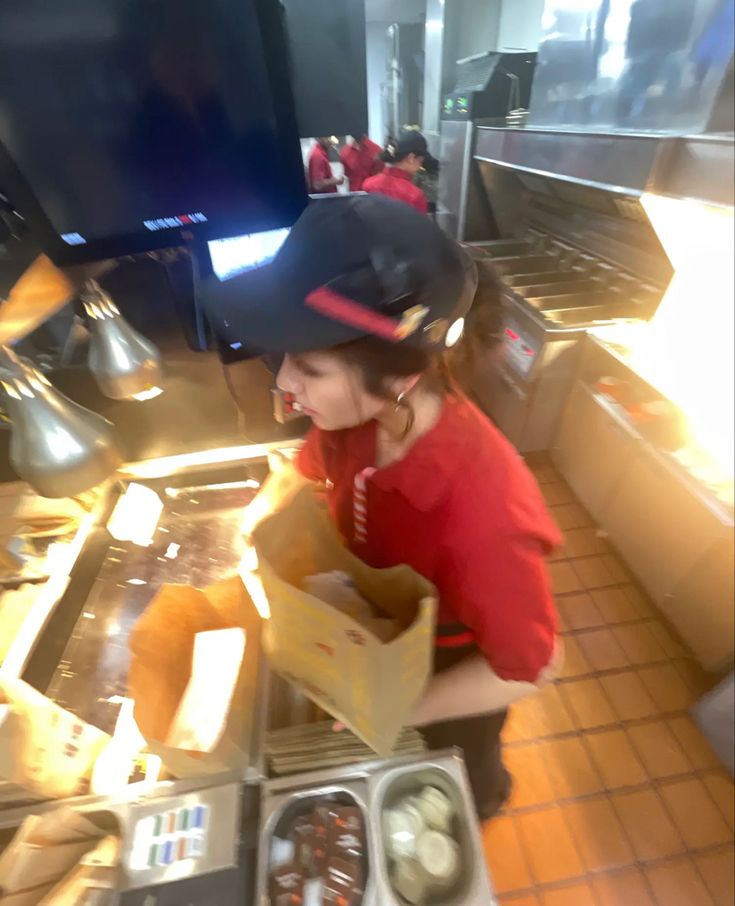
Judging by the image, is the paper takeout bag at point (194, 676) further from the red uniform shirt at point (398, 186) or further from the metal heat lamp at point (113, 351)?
the red uniform shirt at point (398, 186)

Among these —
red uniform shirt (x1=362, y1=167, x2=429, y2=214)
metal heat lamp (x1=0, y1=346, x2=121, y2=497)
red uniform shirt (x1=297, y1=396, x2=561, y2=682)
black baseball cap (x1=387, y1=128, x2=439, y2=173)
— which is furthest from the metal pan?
metal heat lamp (x1=0, y1=346, x2=121, y2=497)

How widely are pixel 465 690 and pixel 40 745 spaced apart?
586mm

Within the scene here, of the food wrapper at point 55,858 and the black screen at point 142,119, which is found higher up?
the black screen at point 142,119

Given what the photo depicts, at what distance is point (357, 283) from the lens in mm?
554

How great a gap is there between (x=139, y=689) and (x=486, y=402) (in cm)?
244

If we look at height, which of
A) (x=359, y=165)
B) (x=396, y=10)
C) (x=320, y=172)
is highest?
(x=396, y=10)

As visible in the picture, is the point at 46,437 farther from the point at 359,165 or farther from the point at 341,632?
the point at 359,165

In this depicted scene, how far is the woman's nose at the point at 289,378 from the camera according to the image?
2.14 ft

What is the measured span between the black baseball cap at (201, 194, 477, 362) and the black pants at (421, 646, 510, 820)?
56 centimetres

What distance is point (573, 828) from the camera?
132 cm

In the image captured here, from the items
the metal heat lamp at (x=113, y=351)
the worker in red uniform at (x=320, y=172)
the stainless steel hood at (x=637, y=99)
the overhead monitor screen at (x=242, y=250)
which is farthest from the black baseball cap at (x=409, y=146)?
the metal heat lamp at (x=113, y=351)

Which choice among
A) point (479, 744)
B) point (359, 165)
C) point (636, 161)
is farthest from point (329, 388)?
point (359, 165)

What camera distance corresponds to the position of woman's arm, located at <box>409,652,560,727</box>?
0.68m

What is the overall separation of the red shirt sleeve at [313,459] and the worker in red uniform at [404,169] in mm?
2475
